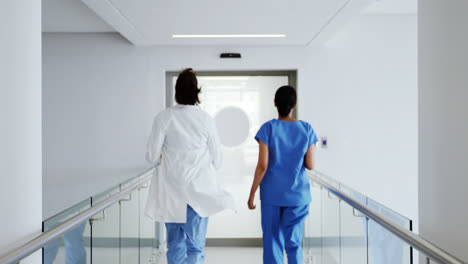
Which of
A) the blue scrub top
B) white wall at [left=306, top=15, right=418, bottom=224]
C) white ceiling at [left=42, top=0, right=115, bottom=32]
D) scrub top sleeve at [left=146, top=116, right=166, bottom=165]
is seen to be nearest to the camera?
→ scrub top sleeve at [left=146, top=116, right=166, bottom=165]

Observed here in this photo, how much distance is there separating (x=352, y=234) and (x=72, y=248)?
1844 mm

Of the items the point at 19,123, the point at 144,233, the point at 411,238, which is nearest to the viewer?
the point at 411,238

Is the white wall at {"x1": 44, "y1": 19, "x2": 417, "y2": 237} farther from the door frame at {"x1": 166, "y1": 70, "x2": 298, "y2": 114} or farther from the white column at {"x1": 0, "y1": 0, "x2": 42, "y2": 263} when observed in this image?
the white column at {"x1": 0, "y1": 0, "x2": 42, "y2": 263}

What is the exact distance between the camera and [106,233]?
2.59 metres

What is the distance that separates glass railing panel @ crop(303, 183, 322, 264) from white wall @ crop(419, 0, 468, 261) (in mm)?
1505

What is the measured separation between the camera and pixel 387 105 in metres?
5.20

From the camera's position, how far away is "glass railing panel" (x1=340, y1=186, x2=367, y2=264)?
238 cm

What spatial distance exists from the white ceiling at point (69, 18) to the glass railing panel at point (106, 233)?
2643mm

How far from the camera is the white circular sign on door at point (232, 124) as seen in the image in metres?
5.40

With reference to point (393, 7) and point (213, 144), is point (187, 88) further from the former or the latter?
point (393, 7)

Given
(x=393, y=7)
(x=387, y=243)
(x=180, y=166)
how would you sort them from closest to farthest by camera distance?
1. (x=387, y=243)
2. (x=180, y=166)
3. (x=393, y=7)

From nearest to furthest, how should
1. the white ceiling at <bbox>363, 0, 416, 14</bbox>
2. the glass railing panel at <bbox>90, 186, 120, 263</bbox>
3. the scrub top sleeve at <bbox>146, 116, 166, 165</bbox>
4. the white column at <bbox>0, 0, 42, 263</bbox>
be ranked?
1. the white column at <bbox>0, 0, 42, 263</bbox>
2. the glass railing panel at <bbox>90, 186, 120, 263</bbox>
3. the scrub top sleeve at <bbox>146, 116, 166, 165</bbox>
4. the white ceiling at <bbox>363, 0, 416, 14</bbox>

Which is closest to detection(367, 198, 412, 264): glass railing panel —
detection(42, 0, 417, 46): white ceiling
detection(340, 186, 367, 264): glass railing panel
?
detection(340, 186, 367, 264): glass railing panel

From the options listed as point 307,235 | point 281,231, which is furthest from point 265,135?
point 307,235
